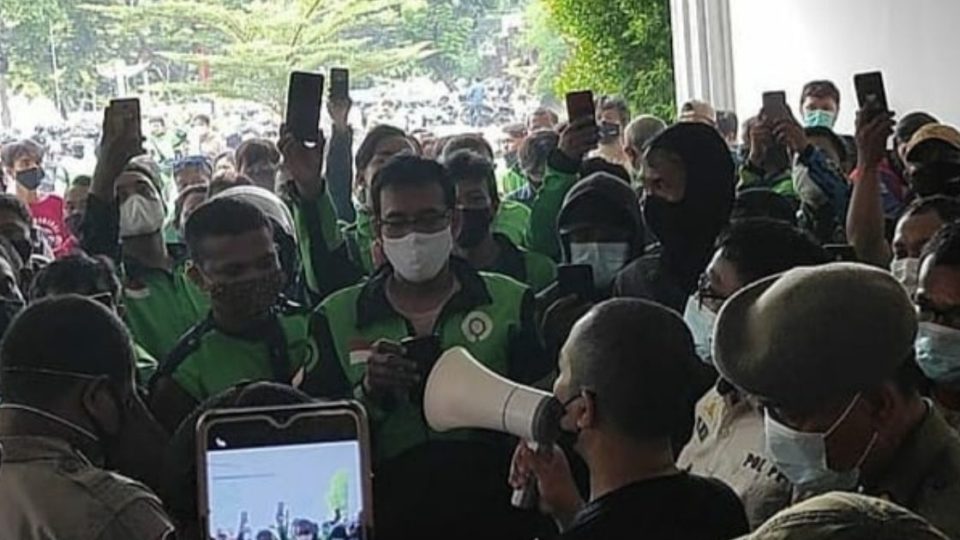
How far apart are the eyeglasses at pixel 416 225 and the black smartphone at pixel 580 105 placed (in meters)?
1.38

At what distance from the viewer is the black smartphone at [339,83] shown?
193 inches

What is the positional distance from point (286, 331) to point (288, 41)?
10302 millimetres

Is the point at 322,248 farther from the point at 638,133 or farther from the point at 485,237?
the point at 638,133

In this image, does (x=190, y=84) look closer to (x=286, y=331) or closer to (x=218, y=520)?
(x=286, y=331)

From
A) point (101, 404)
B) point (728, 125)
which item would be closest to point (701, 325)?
point (101, 404)

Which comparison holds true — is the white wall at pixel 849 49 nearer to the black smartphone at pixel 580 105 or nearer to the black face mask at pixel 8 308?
the black smartphone at pixel 580 105

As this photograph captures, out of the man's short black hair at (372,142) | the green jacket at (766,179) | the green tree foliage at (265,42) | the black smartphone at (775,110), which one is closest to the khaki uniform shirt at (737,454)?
the green jacket at (766,179)

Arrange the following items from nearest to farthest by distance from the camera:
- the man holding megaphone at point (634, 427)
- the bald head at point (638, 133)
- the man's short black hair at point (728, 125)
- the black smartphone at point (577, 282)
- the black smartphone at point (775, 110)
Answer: the man holding megaphone at point (634, 427) → the black smartphone at point (577, 282) → the black smartphone at point (775, 110) → the bald head at point (638, 133) → the man's short black hair at point (728, 125)

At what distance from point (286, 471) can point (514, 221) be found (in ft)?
10.5

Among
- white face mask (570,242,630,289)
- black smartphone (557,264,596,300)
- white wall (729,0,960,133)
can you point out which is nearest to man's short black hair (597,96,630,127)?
white wall (729,0,960,133)

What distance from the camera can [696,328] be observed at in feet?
10.3

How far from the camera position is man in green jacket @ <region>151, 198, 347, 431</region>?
3.42 m

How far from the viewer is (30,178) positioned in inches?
340

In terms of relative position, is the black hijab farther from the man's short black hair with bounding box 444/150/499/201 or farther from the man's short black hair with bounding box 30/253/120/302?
the man's short black hair with bounding box 30/253/120/302
